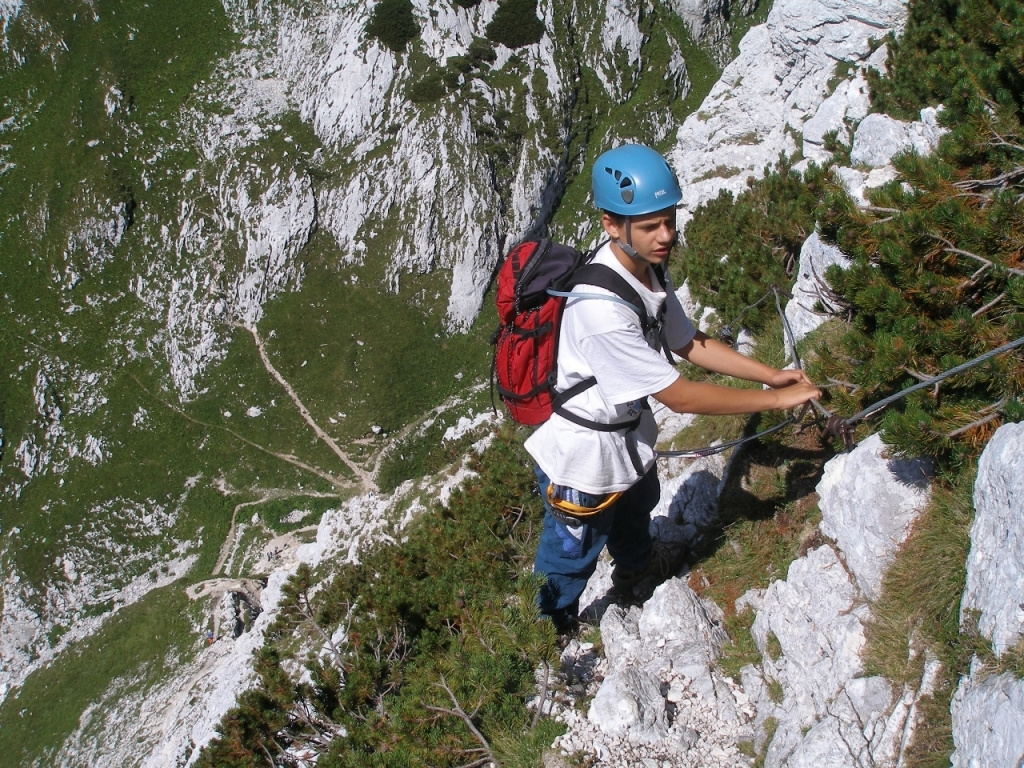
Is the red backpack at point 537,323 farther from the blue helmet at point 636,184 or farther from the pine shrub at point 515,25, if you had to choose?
the pine shrub at point 515,25

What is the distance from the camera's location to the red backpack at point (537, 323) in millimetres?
4074

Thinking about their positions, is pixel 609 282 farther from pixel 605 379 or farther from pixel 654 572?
pixel 654 572

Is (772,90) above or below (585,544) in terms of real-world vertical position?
above

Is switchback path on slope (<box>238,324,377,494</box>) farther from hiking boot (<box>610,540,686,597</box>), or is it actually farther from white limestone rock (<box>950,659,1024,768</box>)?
white limestone rock (<box>950,659,1024,768</box>)

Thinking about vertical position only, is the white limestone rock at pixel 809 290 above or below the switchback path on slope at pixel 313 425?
below

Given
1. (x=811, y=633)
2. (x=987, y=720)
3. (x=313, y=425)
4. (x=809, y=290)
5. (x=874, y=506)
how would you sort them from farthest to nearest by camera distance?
(x=313, y=425)
(x=809, y=290)
(x=811, y=633)
(x=874, y=506)
(x=987, y=720)

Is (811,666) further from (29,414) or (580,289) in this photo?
(29,414)

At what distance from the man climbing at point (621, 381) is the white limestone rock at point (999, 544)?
1.00 m

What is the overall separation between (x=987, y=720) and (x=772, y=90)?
27.4 m

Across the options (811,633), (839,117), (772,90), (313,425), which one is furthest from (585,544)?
(313,425)

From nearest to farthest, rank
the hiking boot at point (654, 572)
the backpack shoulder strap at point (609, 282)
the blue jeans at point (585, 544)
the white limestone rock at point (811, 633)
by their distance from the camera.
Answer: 1. the backpack shoulder strap at point (609, 282)
2. the white limestone rock at point (811, 633)
3. the blue jeans at point (585, 544)
4. the hiking boot at point (654, 572)

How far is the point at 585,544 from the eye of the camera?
509 centimetres

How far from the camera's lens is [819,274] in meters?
7.21

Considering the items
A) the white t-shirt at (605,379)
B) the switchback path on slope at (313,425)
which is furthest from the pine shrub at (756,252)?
the switchback path on slope at (313,425)
